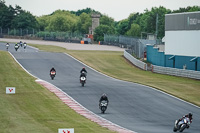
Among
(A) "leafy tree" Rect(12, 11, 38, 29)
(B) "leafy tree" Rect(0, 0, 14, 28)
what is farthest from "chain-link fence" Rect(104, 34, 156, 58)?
(B) "leafy tree" Rect(0, 0, 14, 28)

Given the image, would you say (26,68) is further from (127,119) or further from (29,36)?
(29,36)

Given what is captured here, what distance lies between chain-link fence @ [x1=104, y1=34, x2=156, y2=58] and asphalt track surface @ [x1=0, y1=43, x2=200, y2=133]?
773 inches

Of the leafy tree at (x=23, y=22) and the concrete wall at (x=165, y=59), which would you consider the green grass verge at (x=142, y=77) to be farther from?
the leafy tree at (x=23, y=22)

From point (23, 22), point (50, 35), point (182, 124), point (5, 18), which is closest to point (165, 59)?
point (182, 124)

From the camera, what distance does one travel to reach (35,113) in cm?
3030

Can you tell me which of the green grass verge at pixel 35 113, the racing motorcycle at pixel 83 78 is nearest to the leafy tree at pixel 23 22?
the green grass verge at pixel 35 113

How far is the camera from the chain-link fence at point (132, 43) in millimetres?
79312

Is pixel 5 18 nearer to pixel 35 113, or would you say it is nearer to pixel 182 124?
pixel 35 113

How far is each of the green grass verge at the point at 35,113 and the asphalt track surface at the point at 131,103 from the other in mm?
2077

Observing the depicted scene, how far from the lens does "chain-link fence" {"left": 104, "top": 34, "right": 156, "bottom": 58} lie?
79.3 m

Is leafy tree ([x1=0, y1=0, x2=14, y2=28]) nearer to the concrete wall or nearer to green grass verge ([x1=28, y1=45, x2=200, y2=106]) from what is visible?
green grass verge ([x1=28, y1=45, x2=200, y2=106])

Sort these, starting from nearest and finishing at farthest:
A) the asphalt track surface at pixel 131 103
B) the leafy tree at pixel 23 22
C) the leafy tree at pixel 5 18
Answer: the asphalt track surface at pixel 131 103, the leafy tree at pixel 23 22, the leafy tree at pixel 5 18

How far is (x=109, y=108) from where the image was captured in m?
35.2

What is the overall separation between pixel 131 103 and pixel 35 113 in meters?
9.47
